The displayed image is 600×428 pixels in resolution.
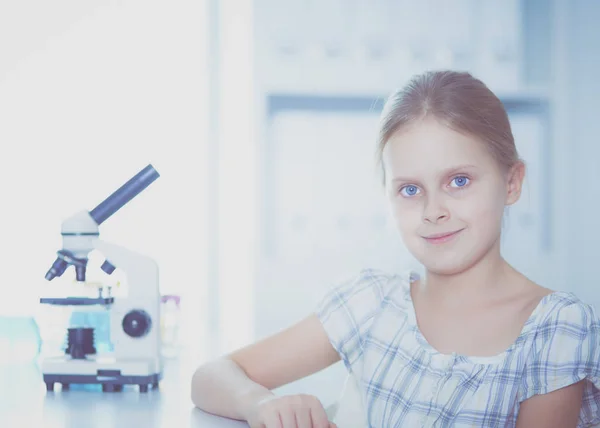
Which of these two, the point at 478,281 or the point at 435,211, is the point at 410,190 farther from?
the point at 478,281

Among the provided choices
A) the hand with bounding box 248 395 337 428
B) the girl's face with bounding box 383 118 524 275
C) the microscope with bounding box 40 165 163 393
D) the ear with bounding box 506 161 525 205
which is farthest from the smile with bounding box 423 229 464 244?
the microscope with bounding box 40 165 163 393

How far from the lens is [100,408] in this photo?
1.04 meters

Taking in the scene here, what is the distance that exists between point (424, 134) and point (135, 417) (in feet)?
2.00

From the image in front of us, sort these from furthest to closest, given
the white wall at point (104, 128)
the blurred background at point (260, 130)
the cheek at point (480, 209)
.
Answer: the white wall at point (104, 128), the blurred background at point (260, 130), the cheek at point (480, 209)

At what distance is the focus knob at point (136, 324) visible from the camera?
4.01ft

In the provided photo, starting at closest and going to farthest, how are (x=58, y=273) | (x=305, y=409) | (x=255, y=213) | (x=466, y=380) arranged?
(x=305, y=409), (x=466, y=380), (x=58, y=273), (x=255, y=213)

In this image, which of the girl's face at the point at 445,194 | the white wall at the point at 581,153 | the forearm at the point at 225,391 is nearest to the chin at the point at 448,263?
the girl's face at the point at 445,194

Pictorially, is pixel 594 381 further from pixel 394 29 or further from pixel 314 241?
pixel 394 29

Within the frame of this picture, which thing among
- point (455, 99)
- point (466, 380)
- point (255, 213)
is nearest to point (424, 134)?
point (455, 99)

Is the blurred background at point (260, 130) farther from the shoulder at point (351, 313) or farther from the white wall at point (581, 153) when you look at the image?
the shoulder at point (351, 313)

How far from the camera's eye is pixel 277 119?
2297 millimetres

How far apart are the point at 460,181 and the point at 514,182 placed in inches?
5.2

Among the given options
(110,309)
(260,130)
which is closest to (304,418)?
(110,309)

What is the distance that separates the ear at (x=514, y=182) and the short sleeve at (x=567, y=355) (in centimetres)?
20
